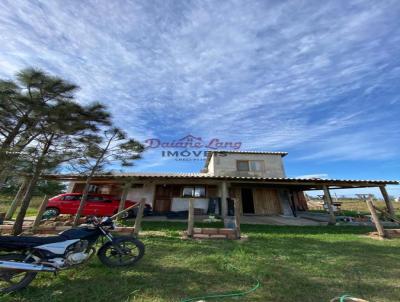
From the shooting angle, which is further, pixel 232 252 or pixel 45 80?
pixel 45 80

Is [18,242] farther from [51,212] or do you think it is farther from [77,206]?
[51,212]

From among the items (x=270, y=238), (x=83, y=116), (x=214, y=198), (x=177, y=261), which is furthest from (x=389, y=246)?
(x=83, y=116)

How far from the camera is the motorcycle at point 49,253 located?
3.08 metres

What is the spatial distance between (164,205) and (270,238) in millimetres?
8848

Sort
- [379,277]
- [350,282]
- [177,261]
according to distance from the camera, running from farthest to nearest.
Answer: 1. [177,261]
2. [379,277]
3. [350,282]

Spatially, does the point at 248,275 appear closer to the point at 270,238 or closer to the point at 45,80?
the point at 270,238

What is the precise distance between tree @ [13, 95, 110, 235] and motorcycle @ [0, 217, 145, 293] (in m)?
3.76

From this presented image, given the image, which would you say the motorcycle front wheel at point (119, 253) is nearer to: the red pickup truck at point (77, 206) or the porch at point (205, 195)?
the red pickup truck at point (77, 206)

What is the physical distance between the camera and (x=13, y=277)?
10.2ft

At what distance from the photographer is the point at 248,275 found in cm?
370

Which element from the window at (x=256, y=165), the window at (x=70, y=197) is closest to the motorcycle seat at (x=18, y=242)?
the window at (x=70, y=197)

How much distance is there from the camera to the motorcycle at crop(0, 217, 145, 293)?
121 inches

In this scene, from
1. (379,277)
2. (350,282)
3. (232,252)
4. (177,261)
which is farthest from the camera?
(232,252)

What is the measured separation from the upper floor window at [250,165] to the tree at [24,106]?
13.5 metres
